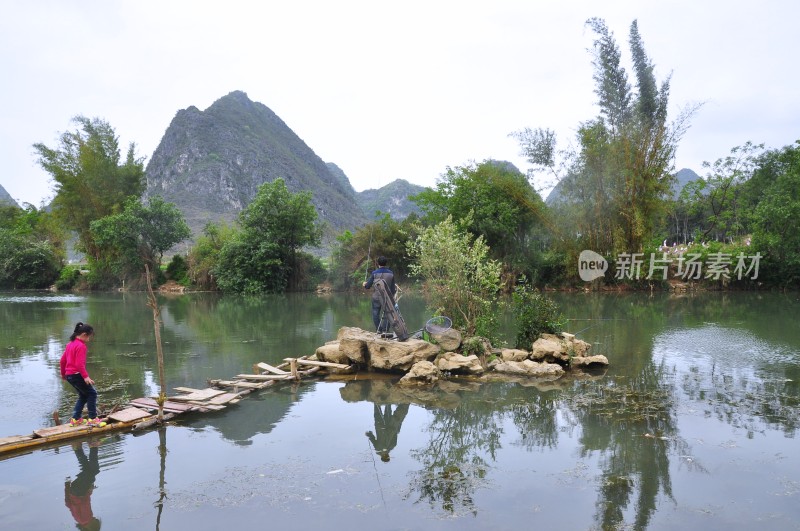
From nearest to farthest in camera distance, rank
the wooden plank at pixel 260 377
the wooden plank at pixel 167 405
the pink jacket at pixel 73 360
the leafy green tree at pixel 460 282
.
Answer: the pink jacket at pixel 73 360 → the wooden plank at pixel 167 405 → the wooden plank at pixel 260 377 → the leafy green tree at pixel 460 282

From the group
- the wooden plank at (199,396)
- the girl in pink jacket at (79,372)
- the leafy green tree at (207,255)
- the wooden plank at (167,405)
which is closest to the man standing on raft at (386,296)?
the wooden plank at (199,396)

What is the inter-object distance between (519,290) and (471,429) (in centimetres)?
546

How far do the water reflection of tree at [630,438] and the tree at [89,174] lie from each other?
129 feet

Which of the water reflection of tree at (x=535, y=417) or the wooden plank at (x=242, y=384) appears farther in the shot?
the wooden plank at (x=242, y=384)

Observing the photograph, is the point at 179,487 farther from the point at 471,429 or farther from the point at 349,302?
the point at 349,302

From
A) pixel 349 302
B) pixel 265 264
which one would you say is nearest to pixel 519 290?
pixel 349 302

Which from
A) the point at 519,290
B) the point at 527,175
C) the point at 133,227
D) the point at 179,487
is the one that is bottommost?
the point at 179,487

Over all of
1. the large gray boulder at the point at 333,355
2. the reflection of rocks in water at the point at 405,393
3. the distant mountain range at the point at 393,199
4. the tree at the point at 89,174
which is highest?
the distant mountain range at the point at 393,199

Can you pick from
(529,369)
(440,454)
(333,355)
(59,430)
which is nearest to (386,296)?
(333,355)

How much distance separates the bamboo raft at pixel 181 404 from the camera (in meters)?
6.52

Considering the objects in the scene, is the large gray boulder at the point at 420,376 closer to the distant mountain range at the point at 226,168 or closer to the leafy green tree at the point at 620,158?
the leafy green tree at the point at 620,158

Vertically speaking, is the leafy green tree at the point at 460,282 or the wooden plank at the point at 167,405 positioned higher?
the leafy green tree at the point at 460,282

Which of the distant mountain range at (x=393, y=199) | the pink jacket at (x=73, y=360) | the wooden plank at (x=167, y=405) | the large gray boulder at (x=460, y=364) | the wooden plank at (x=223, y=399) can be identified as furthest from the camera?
the distant mountain range at (x=393, y=199)

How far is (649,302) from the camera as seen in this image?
965 inches
